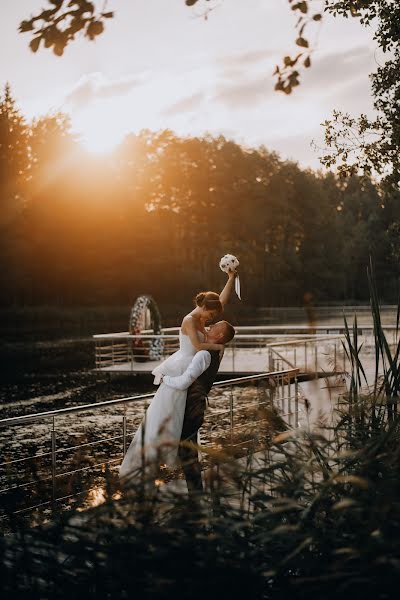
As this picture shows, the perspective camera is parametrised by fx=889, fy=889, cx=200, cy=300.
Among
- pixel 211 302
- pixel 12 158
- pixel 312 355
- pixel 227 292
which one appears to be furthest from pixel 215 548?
pixel 12 158

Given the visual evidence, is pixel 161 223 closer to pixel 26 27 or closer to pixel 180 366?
pixel 180 366

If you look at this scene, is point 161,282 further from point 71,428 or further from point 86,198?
point 71,428

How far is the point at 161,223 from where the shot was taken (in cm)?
7469

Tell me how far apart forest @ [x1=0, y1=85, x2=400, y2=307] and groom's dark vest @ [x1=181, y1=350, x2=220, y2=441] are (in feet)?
148

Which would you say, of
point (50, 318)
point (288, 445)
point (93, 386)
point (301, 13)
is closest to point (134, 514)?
point (288, 445)

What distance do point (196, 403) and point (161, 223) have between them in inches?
2682

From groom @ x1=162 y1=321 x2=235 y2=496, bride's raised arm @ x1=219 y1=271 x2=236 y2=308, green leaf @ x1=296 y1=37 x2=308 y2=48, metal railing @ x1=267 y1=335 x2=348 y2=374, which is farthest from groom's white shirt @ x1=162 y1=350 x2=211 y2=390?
metal railing @ x1=267 y1=335 x2=348 y2=374

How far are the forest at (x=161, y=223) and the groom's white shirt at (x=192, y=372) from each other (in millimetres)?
45313

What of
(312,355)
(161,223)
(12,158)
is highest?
(12,158)

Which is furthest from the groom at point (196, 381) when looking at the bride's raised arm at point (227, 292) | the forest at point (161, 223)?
the forest at point (161, 223)

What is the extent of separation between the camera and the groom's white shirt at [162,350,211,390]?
23.0ft

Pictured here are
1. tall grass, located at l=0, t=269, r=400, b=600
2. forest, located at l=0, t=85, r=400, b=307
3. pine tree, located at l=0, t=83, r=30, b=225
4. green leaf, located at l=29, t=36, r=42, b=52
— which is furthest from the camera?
forest, located at l=0, t=85, r=400, b=307

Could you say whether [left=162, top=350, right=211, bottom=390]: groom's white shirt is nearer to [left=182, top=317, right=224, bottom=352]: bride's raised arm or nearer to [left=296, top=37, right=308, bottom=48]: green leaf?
[left=182, top=317, right=224, bottom=352]: bride's raised arm

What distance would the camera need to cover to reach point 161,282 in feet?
232
